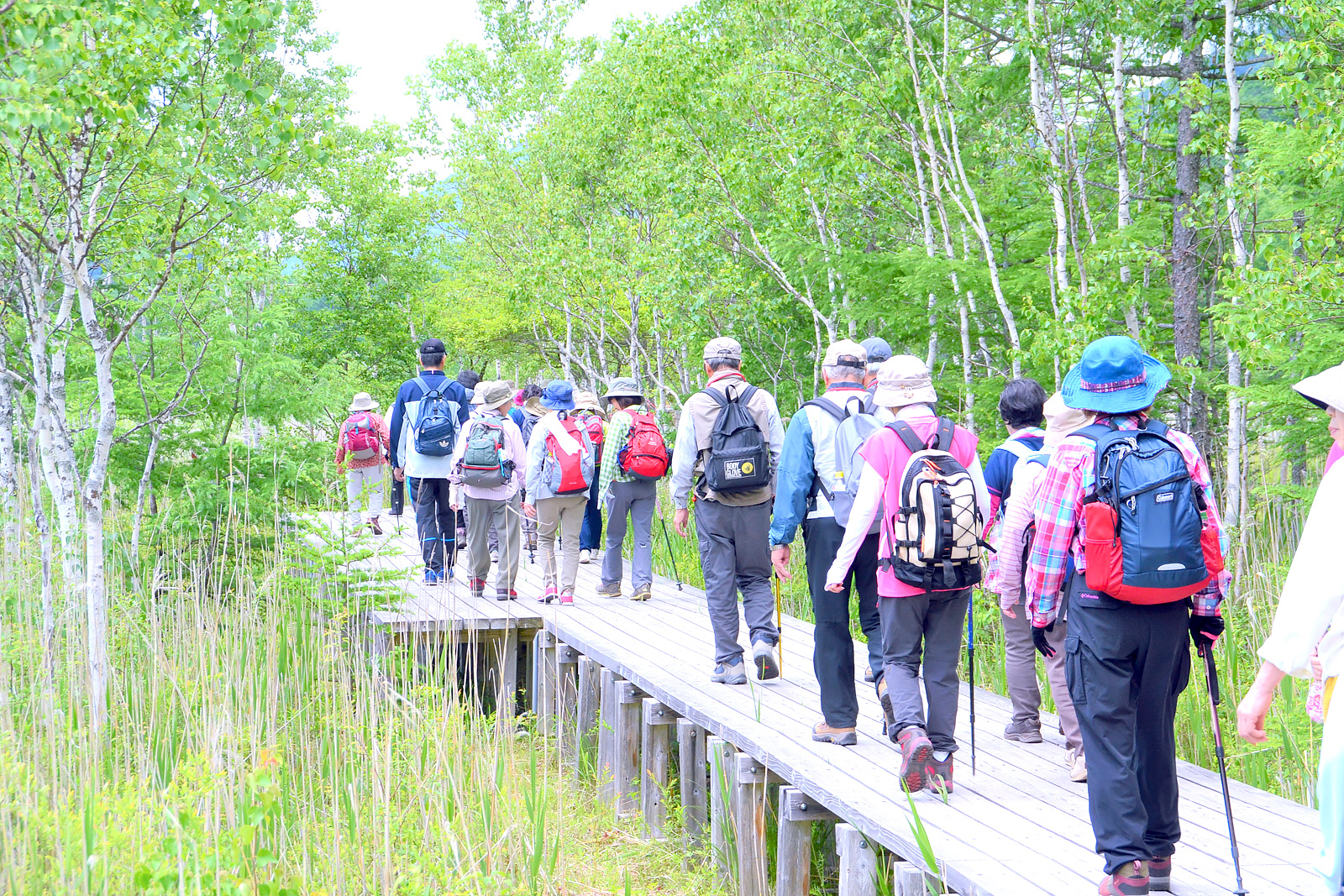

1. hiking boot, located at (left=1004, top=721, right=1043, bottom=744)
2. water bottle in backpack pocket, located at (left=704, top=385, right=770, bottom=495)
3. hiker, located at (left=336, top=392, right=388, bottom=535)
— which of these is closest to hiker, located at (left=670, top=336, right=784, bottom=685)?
water bottle in backpack pocket, located at (left=704, top=385, right=770, bottom=495)

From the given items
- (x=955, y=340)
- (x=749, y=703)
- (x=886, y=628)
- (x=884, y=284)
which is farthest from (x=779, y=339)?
(x=886, y=628)

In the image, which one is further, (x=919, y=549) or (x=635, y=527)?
(x=635, y=527)

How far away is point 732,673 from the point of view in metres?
6.18

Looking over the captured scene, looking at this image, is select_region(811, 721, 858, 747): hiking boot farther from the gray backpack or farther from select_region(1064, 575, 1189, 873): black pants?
select_region(1064, 575, 1189, 873): black pants

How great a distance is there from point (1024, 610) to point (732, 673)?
71.9 inches

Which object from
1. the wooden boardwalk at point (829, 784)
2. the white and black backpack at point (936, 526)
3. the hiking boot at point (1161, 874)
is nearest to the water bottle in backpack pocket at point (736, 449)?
the wooden boardwalk at point (829, 784)

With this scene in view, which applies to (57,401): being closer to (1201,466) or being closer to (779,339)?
(1201,466)

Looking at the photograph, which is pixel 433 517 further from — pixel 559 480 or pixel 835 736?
pixel 835 736

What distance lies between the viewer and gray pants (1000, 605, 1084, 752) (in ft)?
15.5

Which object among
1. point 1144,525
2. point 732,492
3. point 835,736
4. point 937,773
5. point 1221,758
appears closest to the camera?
point 1144,525

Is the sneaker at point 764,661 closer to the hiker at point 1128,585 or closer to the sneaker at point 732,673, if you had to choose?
the sneaker at point 732,673

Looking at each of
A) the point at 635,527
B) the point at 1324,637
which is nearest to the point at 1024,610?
the point at 1324,637

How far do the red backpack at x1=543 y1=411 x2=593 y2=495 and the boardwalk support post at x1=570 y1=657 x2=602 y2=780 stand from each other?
5.11ft

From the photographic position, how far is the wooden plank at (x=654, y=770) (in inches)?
234
